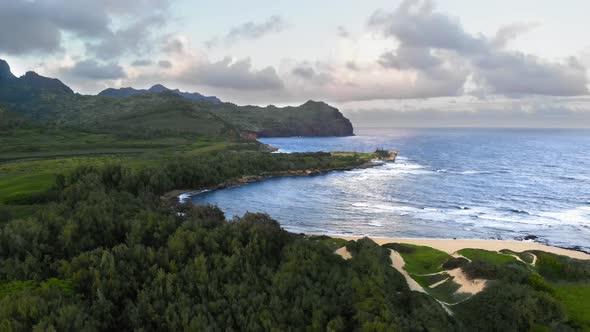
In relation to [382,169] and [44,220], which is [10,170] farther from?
[382,169]

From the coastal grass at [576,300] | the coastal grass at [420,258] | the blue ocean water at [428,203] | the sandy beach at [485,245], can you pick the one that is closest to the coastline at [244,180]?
the blue ocean water at [428,203]

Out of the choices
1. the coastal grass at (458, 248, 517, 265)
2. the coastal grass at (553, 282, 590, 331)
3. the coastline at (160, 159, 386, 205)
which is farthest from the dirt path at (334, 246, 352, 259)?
the coastline at (160, 159, 386, 205)

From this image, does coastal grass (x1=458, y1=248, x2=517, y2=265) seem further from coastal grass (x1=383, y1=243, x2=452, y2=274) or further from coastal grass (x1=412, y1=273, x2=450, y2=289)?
coastal grass (x1=412, y1=273, x2=450, y2=289)

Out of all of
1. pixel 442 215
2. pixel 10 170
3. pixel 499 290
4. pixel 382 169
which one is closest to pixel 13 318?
pixel 499 290

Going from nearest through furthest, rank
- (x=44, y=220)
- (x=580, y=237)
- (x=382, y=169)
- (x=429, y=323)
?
(x=429, y=323), (x=44, y=220), (x=580, y=237), (x=382, y=169)

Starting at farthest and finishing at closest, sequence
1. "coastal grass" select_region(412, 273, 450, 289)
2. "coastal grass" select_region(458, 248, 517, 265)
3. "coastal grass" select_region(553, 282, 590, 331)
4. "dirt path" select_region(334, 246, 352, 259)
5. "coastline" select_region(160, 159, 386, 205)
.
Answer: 1. "coastline" select_region(160, 159, 386, 205)
2. "coastal grass" select_region(458, 248, 517, 265)
3. "dirt path" select_region(334, 246, 352, 259)
4. "coastal grass" select_region(412, 273, 450, 289)
5. "coastal grass" select_region(553, 282, 590, 331)

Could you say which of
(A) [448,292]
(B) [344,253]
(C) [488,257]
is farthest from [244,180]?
(A) [448,292]

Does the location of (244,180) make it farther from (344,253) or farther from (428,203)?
(344,253)

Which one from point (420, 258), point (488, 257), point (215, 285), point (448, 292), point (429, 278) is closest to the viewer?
point (215, 285)
